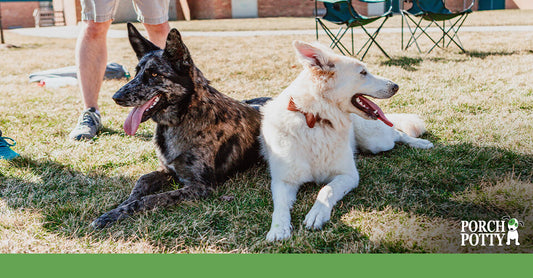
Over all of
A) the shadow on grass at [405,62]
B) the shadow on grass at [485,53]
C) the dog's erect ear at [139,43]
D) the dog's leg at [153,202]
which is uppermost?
the dog's erect ear at [139,43]

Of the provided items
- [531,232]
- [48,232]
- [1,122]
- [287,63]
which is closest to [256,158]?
[48,232]

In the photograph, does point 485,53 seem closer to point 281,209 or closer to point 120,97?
point 281,209

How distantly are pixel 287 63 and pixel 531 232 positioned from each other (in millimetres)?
6285

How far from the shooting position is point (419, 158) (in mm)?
3246

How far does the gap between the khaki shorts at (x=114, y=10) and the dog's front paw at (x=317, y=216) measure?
2.63 meters

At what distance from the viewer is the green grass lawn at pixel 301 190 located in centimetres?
215

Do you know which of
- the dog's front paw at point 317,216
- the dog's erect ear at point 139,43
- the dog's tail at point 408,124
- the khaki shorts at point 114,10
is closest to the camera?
the dog's front paw at point 317,216

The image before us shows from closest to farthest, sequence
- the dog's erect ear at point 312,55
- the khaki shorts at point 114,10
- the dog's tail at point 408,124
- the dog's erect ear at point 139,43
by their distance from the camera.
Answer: the dog's erect ear at point 312,55
the dog's erect ear at point 139,43
the dog's tail at point 408,124
the khaki shorts at point 114,10

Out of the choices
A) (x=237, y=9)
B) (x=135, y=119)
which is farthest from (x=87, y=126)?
(x=237, y=9)

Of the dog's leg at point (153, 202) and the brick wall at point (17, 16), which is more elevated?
the brick wall at point (17, 16)

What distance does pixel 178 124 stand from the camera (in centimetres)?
279

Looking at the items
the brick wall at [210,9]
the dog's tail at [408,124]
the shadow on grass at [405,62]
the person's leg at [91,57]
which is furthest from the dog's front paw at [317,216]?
the brick wall at [210,9]

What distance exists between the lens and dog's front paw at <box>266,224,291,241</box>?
2168 mm

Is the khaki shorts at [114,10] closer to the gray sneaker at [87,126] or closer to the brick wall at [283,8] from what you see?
the gray sneaker at [87,126]
